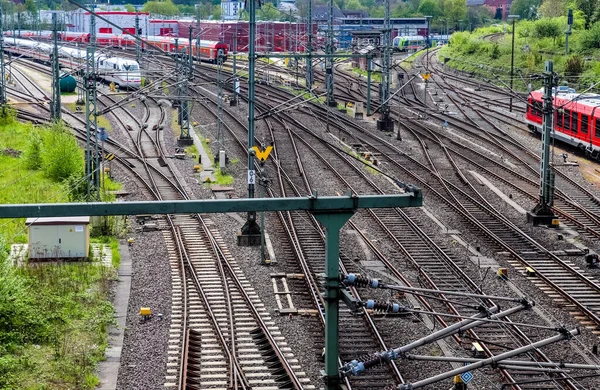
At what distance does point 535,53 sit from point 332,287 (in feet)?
185

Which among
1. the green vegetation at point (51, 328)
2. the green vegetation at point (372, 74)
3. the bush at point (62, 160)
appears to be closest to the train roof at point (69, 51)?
the green vegetation at point (372, 74)

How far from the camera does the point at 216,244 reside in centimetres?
2238

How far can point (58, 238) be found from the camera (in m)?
21.0

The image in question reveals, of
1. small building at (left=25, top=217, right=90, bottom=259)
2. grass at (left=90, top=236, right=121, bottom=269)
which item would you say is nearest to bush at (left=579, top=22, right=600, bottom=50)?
grass at (left=90, top=236, right=121, bottom=269)

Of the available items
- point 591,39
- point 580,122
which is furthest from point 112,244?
point 591,39

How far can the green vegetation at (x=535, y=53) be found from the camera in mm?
55875

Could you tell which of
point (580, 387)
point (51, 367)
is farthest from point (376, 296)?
point (51, 367)

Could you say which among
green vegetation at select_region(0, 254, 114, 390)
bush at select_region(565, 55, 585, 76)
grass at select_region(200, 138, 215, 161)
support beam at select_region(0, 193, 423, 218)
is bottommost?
green vegetation at select_region(0, 254, 114, 390)

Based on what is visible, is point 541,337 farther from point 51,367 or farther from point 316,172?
point 316,172

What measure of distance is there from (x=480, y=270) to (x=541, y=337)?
14.1 feet

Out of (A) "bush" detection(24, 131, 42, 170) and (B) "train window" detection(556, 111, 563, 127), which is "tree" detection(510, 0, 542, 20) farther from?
(A) "bush" detection(24, 131, 42, 170)

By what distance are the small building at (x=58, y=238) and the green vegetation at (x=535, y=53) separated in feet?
120

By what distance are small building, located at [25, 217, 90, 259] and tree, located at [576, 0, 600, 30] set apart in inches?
2187

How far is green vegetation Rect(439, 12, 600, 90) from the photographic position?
183ft
